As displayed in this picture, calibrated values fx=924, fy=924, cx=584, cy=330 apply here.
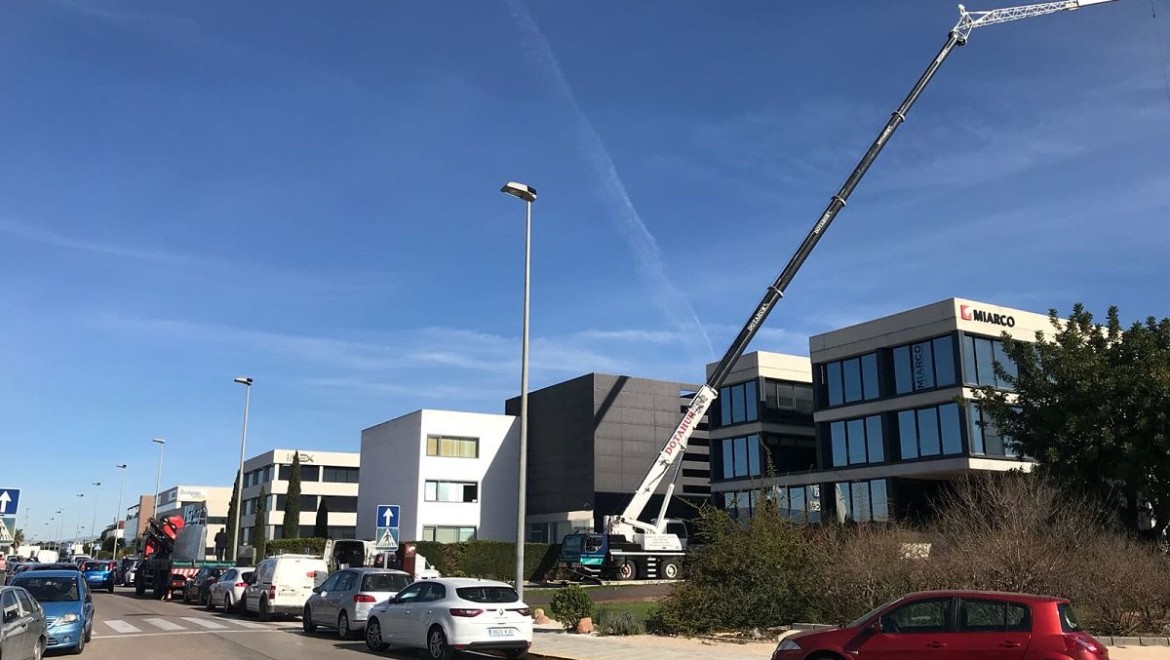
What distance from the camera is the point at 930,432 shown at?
1554 inches

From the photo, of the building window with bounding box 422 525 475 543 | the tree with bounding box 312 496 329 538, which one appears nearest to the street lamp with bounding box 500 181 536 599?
the building window with bounding box 422 525 475 543

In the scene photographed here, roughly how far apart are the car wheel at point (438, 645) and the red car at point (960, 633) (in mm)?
6289

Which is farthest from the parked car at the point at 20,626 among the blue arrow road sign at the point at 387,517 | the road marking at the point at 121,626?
the blue arrow road sign at the point at 387,517

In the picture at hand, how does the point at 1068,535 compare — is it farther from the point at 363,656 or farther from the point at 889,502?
the point at 889,502

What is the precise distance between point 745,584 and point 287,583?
501 inches

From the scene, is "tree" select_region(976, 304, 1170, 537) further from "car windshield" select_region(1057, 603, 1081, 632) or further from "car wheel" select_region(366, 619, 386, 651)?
"car wheel" select_region(366, 619, 386, 651)

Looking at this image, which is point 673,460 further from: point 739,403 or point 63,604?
point 63,604

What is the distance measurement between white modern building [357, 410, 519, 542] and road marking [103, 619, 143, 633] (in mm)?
33803

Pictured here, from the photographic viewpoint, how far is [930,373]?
1570 inches

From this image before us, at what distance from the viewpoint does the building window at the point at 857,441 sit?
42.2 m

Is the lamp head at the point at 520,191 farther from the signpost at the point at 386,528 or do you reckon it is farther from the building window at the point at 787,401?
the building window at the point at 787,401

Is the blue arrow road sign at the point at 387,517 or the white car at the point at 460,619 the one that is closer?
the white car at the point at 460,619

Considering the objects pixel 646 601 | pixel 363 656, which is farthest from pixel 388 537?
pixel 646 601

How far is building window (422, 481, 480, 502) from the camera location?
194 ft
